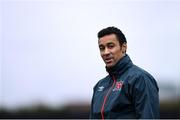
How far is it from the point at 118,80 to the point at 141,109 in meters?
0.42

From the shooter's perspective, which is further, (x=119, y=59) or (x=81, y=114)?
(x=81, y=114)

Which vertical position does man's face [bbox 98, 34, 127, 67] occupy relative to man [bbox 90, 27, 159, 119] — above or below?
above

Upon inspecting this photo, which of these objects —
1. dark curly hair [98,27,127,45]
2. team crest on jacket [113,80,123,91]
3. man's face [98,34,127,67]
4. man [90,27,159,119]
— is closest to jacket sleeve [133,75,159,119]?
man [90,27,159,119]

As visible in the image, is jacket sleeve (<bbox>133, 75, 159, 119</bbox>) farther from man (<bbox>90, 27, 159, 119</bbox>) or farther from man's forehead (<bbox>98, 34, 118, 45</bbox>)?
man's forehead (<bbox>98, 34, 118, 45</bbox>)

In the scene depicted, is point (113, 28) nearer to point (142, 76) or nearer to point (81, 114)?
Answer: point (142, 76)

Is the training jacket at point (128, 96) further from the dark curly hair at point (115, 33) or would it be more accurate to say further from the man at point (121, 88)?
the dark curly hair at point (115, 33)

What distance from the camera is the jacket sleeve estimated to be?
201 inches

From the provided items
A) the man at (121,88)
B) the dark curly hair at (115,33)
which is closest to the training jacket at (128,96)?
the man at (121,88)

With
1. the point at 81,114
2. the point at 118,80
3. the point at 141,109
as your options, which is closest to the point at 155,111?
the point at 141,109

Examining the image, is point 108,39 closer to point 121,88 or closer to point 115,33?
point 115,33

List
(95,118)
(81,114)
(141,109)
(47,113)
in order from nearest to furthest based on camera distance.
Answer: (141,109) → (95,118) → (81,114) → (47,113)

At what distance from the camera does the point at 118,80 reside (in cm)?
543

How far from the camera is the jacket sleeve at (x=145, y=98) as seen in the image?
16.8ft

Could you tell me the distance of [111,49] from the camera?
17.9 feet
